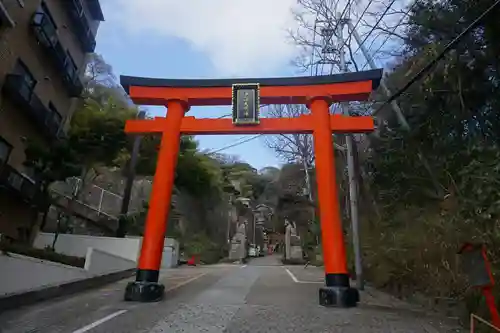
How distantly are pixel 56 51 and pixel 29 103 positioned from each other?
2.71m

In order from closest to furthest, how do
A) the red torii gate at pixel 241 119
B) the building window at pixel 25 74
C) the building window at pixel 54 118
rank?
the red torii gate at pixel 241 119
the building window at pixel 25 74
the building window at pixel 54 118

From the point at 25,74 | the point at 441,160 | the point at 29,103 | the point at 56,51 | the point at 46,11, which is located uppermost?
the point at 46,11

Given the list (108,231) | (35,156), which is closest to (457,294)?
(35,156)

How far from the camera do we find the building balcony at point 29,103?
12.6 m

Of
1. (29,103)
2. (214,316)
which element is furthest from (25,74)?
(214,316)

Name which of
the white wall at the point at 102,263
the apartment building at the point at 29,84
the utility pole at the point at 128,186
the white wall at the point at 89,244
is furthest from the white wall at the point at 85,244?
the utility pole at the point at 128,186

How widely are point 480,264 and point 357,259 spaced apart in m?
7.46

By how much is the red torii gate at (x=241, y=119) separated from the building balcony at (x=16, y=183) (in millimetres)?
5360

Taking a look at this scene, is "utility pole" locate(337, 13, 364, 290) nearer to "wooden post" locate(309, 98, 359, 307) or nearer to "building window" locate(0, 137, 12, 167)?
"wooden post" locate(309, 98, 359, 307)

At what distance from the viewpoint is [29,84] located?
1408 centimetres

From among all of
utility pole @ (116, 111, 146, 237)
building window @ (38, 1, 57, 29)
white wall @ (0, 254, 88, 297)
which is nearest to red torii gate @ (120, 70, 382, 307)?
white wall @ (0, 254, 88, 297)

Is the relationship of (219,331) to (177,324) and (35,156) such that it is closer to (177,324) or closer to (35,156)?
(177,324)

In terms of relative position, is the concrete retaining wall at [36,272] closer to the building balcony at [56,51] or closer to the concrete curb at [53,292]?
the concrete curb at [53,292]

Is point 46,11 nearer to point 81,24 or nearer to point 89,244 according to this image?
point 81,24
